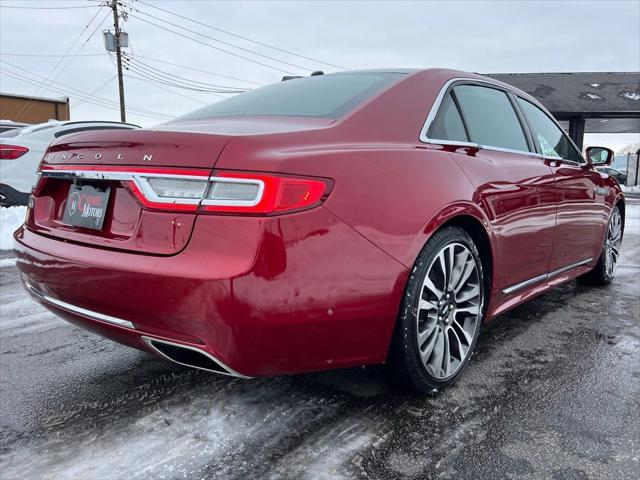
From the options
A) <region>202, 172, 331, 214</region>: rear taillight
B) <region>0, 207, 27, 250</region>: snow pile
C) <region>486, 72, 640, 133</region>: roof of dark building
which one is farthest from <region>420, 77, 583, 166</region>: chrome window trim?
<region>486, 72, 640, 133</region>: roof of dark building

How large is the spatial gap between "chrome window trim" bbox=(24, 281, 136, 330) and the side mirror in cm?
391

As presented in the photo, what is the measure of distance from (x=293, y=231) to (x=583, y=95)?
1057 inches

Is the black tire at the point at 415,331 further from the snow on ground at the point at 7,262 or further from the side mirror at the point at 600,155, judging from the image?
the snow on ground at the point at 7,262

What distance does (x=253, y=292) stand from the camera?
1.63 metres

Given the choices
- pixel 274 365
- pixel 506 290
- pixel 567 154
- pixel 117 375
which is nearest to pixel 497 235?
pixel 506 290

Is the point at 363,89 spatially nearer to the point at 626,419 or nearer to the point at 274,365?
the point at 274,365

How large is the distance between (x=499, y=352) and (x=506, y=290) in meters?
0.38

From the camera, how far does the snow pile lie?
6.11 metres

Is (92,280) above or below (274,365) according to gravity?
above

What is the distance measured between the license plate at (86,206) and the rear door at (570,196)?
8.60 ft

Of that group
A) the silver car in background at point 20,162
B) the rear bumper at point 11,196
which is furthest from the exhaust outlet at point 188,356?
the rear bumper at point 11,196

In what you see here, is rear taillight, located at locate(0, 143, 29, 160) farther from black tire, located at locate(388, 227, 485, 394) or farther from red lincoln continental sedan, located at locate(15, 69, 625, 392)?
black tire, located at locate(388, 227, 485, 394)

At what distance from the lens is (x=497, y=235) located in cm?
258

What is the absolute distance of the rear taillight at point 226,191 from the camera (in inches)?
65.0
